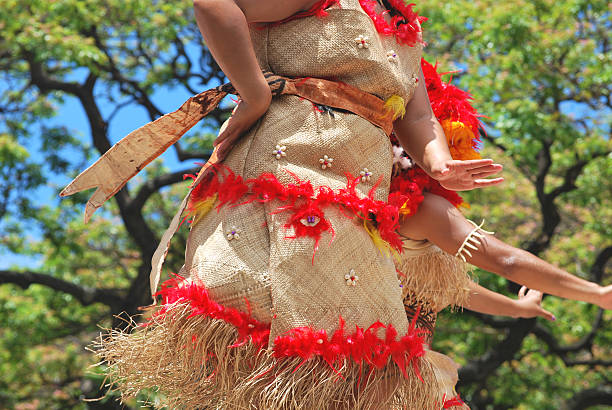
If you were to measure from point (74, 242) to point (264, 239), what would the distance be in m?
8.22

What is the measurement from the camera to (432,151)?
5.88 ft

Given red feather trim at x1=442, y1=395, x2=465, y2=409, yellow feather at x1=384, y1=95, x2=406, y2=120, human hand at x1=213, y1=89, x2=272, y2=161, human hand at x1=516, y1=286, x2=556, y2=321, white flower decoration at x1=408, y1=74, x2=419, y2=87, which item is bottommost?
human hand at x1=516, y1=286, x2=556, y2=321

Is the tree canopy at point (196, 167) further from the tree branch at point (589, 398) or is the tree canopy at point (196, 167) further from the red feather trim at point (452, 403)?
the red feather trim at point (452, 403)

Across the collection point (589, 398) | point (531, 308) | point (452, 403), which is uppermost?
point (452, 403)

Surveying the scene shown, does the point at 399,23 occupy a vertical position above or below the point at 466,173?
above

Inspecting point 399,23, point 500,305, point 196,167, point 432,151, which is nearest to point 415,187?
point 432,151

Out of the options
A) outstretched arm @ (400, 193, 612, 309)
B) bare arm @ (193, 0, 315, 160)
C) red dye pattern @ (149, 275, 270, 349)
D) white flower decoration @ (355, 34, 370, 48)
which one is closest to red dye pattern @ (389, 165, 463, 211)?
outstretched arm @ (400, 193, 612, 309)

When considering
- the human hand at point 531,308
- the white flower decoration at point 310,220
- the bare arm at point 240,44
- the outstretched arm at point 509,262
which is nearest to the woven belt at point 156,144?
the bare arm at point 240,44

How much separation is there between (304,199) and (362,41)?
459 millimetres

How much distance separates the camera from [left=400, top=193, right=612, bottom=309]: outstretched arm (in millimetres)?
1973

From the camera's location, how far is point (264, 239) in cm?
157

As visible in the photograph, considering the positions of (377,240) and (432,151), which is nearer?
(377,240)

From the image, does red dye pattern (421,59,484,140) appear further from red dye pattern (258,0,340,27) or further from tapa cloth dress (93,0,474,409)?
red dye pattern (258,0,340,27)

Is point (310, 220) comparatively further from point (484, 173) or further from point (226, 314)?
point (484, 173)
